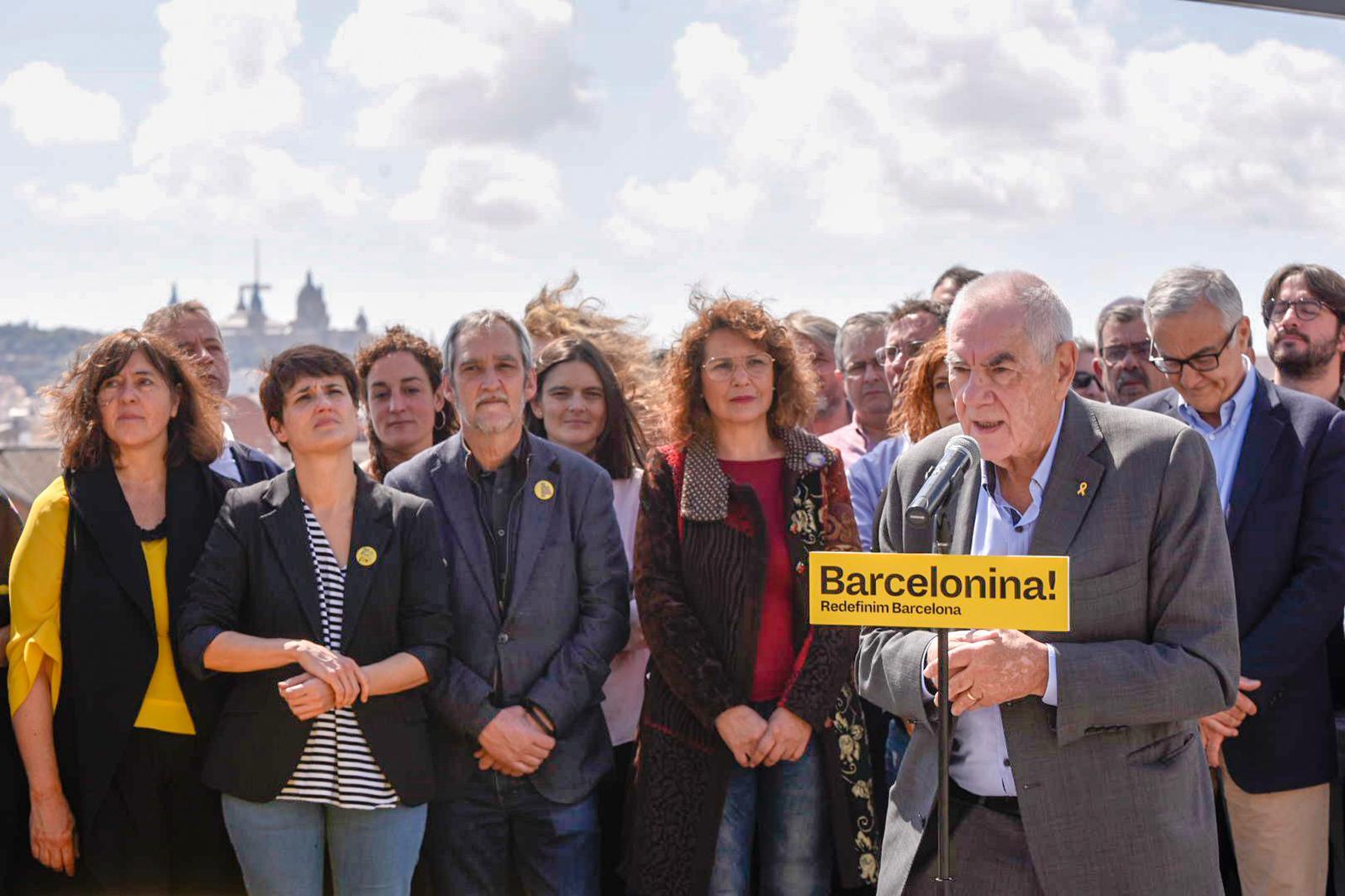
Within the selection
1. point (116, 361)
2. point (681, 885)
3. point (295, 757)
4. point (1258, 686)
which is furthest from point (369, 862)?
point (1258, 686)

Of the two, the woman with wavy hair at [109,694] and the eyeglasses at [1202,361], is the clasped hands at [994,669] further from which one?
the woman with wavy hair at [109,694]

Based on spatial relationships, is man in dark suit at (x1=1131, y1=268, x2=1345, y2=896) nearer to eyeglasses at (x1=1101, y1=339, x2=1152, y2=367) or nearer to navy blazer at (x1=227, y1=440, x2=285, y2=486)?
eyeglasses at (x1=1101, y1=339, x2=1152, y2=367)

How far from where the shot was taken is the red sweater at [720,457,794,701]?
353cm

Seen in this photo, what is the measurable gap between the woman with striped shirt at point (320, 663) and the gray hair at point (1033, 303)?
1.72 m

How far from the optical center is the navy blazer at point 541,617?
3.51 meters

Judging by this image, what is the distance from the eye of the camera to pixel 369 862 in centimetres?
329

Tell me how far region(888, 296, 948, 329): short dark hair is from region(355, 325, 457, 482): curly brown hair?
170 centimetres

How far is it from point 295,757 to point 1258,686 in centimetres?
251

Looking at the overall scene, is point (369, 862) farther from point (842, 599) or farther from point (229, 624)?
point (842, 599)

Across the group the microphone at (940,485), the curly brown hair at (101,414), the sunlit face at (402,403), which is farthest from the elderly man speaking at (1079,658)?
the sunlit face at (402,403)

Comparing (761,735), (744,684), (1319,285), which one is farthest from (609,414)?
(1319,285)

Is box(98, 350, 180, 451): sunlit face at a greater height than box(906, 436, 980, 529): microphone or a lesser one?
greater

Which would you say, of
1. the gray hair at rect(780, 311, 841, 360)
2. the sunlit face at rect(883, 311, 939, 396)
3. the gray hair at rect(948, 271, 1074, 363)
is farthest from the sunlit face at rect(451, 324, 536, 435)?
the gray hair at rect(780, 311, 841, 360)

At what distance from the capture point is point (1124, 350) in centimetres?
519
